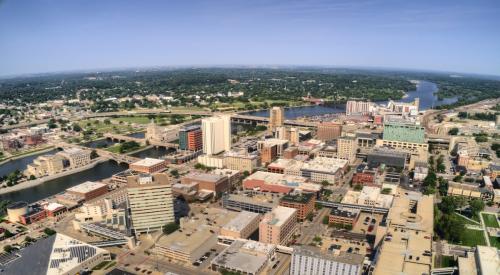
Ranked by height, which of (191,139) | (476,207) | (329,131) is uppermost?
(329,131)

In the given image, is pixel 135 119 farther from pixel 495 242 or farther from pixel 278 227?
pixel 495 242

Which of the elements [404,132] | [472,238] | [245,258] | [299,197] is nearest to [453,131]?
[404,132]

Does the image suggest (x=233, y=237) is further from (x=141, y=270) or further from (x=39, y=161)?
(x=39, y=161)

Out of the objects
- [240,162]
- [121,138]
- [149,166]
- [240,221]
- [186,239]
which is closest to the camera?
[186,239]

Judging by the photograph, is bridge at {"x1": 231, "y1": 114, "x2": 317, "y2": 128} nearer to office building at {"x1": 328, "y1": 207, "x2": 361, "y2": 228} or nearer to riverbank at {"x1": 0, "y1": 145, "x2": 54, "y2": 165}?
riverbank at {"x1": 0, "y1": 145, "x2": 54, "y2": 165}

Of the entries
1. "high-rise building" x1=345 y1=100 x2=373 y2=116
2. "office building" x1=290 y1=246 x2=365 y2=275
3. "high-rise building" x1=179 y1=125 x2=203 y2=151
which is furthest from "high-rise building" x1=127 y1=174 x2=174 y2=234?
"high-rise building" x1=345 y1=100 x2=373 y2=116
